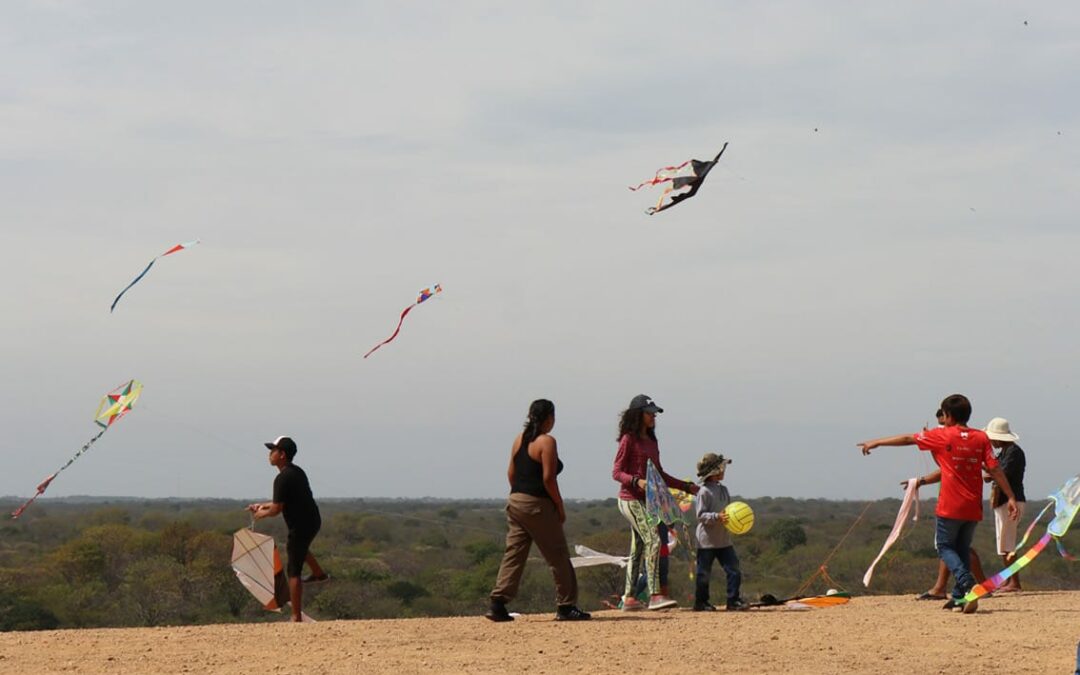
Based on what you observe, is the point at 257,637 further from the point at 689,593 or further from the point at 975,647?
the point at 689,593

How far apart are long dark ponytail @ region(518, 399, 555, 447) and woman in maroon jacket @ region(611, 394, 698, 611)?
116cm

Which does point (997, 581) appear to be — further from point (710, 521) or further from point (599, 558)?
point (599, 558)

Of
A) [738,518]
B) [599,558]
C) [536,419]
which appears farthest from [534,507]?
[599,558]

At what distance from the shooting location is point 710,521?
12.5 m

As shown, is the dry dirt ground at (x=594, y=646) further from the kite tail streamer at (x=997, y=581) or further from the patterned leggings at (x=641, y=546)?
the patterned leggings at (x=641, y=546)

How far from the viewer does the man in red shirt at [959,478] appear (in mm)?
12102

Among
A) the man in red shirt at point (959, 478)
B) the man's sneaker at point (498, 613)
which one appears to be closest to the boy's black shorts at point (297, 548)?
the man's sneaker at point (498, 613)

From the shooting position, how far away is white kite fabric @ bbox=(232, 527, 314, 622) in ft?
41.3

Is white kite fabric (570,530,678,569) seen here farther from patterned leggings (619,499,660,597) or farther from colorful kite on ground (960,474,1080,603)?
colorful kite on ground (960,474,1080,603)

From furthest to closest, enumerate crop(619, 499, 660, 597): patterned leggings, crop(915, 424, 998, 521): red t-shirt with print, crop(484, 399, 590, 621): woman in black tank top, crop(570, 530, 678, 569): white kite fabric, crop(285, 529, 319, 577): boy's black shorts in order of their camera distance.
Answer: crop(570, 530, 678, 569): white kite fabric, crop(619, 499, 660, 597): patterned leggings, crop(915, 424, 998, 521): red t-shirt with print, crop(285, 529, 319, 577): boy's black shorts, crop(484, 399, 590, 621): woman in black tank top

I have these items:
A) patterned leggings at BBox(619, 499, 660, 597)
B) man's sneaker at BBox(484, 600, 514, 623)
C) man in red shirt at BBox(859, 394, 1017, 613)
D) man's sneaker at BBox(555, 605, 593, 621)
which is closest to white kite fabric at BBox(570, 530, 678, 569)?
patterned leggings at BBox(619, 499, 660, 597)

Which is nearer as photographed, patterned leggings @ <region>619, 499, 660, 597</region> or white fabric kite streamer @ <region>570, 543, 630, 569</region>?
patterned leggings @ <region>619, 499, 660, 597</region>

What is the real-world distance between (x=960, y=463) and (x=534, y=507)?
11.7ft

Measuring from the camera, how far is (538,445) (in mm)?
11562
